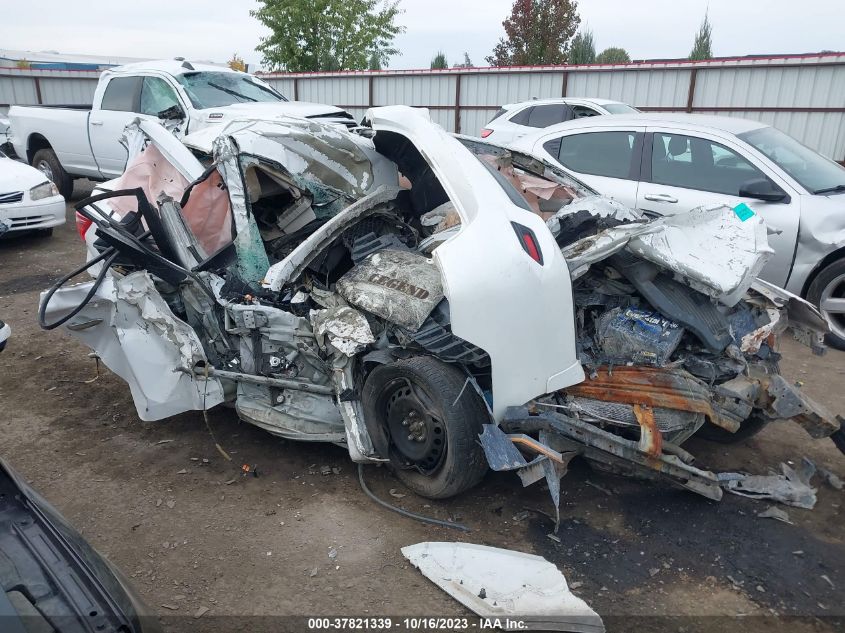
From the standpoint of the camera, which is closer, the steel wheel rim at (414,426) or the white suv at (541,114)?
the steel wheel rim at (414,426)

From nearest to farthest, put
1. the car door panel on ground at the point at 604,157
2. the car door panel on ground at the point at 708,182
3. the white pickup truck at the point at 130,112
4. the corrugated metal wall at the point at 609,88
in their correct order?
the car door panel on ground at the point at 708,182 < the car door panel on ground at the point at 604,157 < the white pickup truck at the point at 130,112 < the corrugated metal wall at the point at 609,88

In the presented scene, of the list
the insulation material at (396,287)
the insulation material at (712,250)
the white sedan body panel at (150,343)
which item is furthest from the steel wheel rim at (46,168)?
the insulation material at (712,250)

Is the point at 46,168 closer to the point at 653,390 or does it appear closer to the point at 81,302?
the point at 81,302

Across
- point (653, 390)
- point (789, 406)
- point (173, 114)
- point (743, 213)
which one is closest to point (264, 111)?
point (173, 114)

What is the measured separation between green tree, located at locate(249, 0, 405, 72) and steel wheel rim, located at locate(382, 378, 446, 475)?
20602 millimetres

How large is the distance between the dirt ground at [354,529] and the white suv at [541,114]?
22.8 feet

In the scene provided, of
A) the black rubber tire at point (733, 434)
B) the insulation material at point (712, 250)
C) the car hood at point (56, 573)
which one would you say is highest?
the insulation material at point (712, 250)

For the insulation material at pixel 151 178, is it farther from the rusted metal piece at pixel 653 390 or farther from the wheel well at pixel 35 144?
the wheel well at pixel 35 144

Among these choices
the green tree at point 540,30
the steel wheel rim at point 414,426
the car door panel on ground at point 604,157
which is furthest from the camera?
the green tree at point 540,30

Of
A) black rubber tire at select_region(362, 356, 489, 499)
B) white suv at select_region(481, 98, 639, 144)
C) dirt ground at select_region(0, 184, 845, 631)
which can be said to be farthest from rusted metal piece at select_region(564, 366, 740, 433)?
white suv at select_region(481, 98, 639, 144)

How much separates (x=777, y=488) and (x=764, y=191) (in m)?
2.96

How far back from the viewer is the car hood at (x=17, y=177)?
8109 millimetres

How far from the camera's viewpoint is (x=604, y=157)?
632cm

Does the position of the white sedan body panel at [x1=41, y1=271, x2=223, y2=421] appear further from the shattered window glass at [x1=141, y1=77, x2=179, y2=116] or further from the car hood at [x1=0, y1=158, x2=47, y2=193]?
the shattered window glass at [x1=141, y1=77, x2=179, y2=116]
